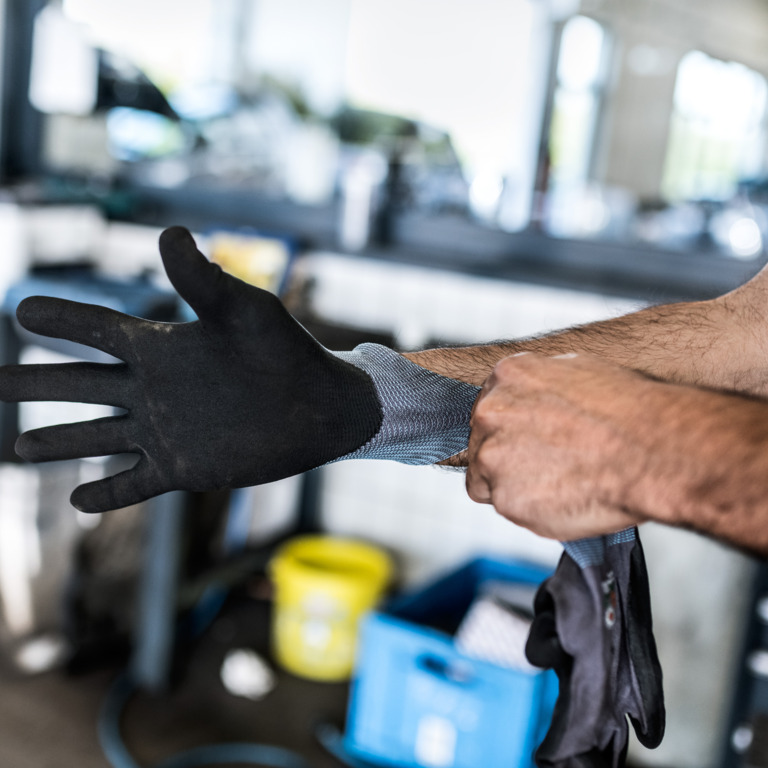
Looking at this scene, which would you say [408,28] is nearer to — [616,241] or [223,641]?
[616,241]

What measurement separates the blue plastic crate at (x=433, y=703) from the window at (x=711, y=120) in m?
6.20

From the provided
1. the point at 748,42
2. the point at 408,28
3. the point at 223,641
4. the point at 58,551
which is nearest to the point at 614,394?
the point at 58,551

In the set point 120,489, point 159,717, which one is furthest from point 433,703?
point 120,489

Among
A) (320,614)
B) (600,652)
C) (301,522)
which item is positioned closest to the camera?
(600,652)

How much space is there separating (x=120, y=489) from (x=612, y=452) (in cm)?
44

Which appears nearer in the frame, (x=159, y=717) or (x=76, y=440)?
(x=76, y=440)

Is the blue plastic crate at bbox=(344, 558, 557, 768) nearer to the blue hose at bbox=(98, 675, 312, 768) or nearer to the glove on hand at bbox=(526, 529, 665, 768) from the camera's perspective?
the blue hose at bbox=(98, 675, 312, 768)

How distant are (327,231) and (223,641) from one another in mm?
1375

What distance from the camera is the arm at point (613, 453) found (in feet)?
2.27

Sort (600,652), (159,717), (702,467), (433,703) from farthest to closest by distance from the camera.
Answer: (159,717), (433,703), (600,652), (702,467)

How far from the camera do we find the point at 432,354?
3.48ft

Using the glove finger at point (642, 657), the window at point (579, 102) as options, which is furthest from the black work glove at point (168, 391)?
the window at point (579, 102)

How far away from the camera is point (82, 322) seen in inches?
31.7

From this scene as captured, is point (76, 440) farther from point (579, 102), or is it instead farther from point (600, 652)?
point (579, 102)
